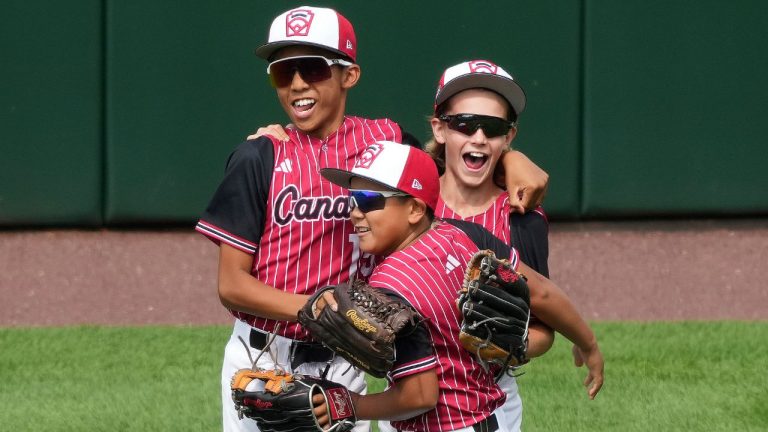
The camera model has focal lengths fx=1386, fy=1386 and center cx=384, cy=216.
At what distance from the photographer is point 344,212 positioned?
4133mm

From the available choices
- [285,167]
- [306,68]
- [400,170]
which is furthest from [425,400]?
[306,68]

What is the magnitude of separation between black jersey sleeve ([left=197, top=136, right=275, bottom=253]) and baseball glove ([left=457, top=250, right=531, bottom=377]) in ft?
2.60

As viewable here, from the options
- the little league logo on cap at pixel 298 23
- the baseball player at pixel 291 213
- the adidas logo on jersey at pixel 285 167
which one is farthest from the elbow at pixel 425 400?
the little league logo on cap at pixel 298 23

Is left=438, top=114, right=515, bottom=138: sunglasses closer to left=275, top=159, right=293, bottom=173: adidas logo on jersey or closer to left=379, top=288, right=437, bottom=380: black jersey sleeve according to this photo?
left=275, top=159, right=293, bottom=173: adidas logo on jersey

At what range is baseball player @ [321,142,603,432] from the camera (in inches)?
137

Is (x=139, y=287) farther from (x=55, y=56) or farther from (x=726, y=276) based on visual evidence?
(x=726, y=276)

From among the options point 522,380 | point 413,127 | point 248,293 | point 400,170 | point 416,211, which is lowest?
point 522,380

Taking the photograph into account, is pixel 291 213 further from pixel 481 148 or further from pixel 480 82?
pixel 480 82

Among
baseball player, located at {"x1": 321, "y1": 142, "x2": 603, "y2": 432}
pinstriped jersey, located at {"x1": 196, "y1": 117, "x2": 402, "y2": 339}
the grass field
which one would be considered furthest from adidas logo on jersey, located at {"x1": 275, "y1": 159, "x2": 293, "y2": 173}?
the grass field

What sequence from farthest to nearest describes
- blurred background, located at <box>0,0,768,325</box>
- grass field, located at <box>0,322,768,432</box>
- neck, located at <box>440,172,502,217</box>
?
blurred background, located at <box>0,0,768,325</box> < grass field, located at <box>0,322,768,432</box> < neck, located at <box>440,172,502,217</box>

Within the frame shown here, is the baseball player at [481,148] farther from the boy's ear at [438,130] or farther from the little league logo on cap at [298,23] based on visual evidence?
the little league logo on cap at [298,23]

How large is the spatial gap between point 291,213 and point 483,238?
0.62 m

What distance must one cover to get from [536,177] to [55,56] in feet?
16.9

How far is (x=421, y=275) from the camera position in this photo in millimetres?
3508
